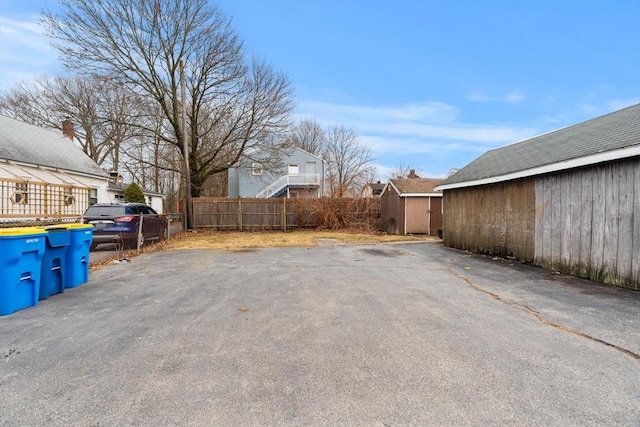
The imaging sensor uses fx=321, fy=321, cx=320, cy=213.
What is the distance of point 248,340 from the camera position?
3336 mm

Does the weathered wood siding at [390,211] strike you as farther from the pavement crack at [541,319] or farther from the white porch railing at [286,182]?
the pavement crack at [541,319]

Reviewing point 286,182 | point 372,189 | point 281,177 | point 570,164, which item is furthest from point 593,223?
point 372,189

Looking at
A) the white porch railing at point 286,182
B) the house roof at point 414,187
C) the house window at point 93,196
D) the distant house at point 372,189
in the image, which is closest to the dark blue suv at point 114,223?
the house window at point 93,196

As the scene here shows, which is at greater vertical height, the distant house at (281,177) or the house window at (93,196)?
the distant house at (281,177)

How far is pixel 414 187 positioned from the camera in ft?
57.1

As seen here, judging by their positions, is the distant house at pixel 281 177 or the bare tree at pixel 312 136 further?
the bare tree at pixel 312 136

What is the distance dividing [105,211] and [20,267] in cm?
613

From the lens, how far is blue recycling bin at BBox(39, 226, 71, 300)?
4863 millimetres

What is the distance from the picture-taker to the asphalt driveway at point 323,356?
2.15 m

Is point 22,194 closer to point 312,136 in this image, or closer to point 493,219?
point 493,219

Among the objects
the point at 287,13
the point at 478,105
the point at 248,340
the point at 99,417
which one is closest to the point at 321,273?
the point at 248,340

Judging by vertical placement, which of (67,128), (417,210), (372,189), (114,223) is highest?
(67,128)

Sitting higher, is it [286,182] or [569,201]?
[286,182]

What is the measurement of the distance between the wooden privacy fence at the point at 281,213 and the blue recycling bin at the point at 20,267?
14431 millimetres
